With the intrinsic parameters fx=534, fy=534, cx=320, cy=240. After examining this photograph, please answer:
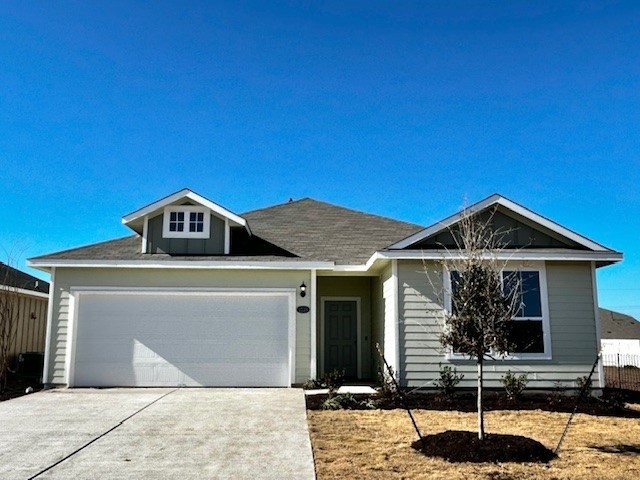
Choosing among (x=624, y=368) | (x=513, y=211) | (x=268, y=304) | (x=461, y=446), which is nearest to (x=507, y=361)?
(x=513, y=211)

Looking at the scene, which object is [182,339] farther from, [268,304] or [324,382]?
[324,382]

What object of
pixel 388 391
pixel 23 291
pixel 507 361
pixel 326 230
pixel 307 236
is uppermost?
pixel 326 230

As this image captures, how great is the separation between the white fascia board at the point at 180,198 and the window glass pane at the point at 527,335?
6.44 m

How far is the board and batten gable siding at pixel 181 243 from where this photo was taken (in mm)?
12453

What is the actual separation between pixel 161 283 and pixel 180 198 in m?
2.02

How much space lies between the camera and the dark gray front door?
1360cm

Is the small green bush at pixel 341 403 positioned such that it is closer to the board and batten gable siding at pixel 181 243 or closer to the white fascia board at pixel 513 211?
the white fascia board at pixel 513 211

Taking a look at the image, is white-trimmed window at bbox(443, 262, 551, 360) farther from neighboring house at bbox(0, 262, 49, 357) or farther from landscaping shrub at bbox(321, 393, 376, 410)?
neighboring house at bbox(0, 262, 49, 357)

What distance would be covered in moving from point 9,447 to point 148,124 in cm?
893

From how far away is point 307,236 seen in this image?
14258 mm

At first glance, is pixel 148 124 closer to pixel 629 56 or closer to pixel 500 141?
pixel 500 141

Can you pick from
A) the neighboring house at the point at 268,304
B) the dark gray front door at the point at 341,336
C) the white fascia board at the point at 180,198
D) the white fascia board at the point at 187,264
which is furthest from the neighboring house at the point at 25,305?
the dark gray front door at the point at 341,336

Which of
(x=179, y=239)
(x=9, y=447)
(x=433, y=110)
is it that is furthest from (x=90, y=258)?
(x=433, y=110)

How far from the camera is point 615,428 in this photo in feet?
25.5
